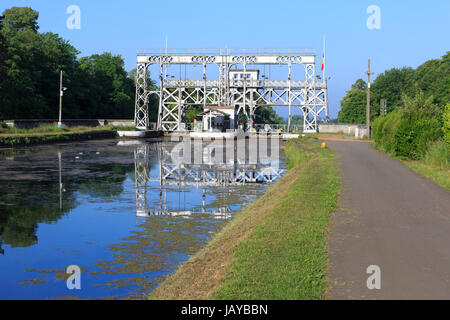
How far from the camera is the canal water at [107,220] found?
33.0ft

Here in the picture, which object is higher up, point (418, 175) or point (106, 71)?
point (106, 71)

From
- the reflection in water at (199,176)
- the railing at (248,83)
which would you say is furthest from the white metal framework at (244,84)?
the reflection in water at (199,176)

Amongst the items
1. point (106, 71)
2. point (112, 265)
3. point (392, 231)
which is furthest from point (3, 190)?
point (106, 71)

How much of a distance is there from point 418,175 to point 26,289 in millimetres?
16946

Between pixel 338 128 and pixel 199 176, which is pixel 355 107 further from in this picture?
pixel 199 176

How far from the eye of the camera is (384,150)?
117 ft

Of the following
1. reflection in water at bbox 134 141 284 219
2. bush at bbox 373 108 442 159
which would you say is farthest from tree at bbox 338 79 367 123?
bush at bbox 373 108 442 159

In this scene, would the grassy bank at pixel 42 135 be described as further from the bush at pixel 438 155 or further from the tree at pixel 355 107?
the tree at pixel 355 107

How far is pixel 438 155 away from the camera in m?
24.5

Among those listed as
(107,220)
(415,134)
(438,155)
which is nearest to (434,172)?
(438,155)

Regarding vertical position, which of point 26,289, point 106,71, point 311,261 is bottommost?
point 26,289

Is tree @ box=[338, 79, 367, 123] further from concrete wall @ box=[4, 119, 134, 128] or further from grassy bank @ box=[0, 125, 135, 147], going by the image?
grassy bank @ box=[0, 125, 135, 147]
